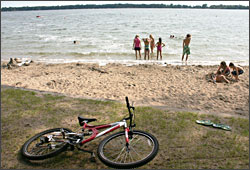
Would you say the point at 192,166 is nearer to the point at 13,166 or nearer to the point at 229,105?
the point at 13,166

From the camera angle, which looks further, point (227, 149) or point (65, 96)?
point (65, 96)

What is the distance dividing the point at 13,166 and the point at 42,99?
3.17m

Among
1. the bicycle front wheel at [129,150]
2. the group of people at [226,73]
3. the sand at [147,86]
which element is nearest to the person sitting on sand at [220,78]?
the group of people at [226,73]

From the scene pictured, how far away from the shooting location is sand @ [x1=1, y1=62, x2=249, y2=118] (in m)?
6.95

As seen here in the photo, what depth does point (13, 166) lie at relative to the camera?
3.91 meters

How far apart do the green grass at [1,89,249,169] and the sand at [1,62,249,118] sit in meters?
0.69

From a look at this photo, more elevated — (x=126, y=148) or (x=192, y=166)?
(x=126, y=148)

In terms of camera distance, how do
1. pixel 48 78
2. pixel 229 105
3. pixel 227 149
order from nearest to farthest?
pixel 227 149, pixel 229 105, pixel 48 78

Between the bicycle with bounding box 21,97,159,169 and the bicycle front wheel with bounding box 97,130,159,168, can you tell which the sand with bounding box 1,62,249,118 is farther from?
the bicycle with bounding box 21,97,159,169

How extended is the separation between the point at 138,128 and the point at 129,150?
125cm

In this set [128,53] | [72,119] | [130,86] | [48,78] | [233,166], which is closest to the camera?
[233,166]

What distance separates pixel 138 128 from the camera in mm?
5035

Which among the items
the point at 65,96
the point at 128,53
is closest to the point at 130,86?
the point at 65,96

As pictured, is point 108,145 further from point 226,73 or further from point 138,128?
point 226,73
